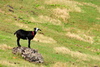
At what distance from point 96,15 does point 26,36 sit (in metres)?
40.4

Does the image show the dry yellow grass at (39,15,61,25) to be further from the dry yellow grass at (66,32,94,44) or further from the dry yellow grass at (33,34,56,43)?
the dry yellow grass at (33,34,56,43)

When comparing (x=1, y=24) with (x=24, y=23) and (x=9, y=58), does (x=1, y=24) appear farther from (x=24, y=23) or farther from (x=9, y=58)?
(x=9, y=58)

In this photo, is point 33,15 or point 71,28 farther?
point 33,15

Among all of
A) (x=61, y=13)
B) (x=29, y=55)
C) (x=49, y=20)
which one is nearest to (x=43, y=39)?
(x=49, y=20)

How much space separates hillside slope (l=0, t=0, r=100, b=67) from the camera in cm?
3212

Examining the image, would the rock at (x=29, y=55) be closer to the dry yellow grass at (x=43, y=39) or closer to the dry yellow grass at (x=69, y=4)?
the dry yellow grass at (x=43, y=39)

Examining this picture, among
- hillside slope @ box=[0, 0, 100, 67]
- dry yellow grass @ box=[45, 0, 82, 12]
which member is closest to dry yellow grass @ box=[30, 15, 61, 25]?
hillside slope @ box=[0, 0, 100, 67]

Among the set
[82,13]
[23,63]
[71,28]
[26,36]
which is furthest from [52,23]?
[23,63]

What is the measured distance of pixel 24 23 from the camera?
50969mm

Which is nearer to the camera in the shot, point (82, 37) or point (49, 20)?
point (82, 37)

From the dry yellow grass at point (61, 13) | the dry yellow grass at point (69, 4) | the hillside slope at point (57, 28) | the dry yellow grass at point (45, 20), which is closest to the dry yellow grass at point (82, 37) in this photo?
the hillside slope at point (57, 28)

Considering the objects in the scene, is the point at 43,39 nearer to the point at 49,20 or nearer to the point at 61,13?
the point at 49,20

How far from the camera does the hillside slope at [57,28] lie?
32125 mm

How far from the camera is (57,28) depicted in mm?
53125
